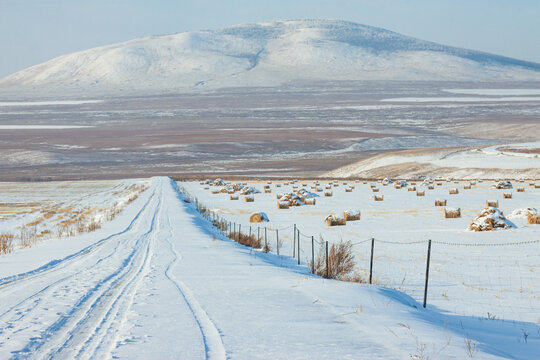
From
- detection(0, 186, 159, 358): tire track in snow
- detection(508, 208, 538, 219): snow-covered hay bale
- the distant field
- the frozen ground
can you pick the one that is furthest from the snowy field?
the distant field

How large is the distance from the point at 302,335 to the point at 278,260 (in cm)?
754

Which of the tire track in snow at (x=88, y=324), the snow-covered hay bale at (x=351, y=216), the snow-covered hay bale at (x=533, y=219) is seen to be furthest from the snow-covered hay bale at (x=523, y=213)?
the tire track in snow at (x=88, y=324)

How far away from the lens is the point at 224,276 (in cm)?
948

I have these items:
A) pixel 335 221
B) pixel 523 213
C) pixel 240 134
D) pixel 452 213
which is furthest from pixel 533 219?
pixel 240 134

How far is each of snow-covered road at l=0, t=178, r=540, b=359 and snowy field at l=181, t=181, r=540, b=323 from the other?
5.99 ft

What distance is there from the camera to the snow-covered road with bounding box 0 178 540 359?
17.7 feet

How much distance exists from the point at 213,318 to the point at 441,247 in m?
10.4

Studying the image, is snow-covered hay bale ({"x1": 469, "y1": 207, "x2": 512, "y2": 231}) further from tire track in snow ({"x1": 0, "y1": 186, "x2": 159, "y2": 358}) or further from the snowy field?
tire track in snow ({"x1": 0, "y1": 186, "x2": 159, "y2": 358})

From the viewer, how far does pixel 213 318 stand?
6.53 meters

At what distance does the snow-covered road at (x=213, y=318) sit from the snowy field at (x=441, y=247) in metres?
1.83

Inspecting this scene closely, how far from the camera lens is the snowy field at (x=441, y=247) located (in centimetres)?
1002

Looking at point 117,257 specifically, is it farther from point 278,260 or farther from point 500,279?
point 500,279

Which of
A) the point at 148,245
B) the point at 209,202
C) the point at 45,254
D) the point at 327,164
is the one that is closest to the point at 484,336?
the point at 148,245

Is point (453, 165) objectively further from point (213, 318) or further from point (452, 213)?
point (213, 318)
